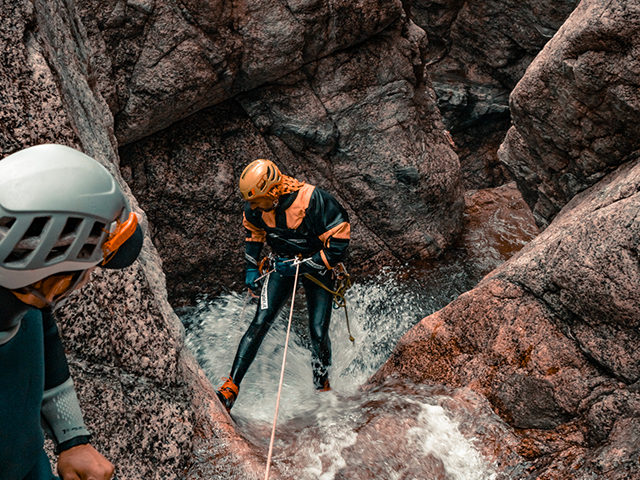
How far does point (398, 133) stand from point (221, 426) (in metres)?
6.35

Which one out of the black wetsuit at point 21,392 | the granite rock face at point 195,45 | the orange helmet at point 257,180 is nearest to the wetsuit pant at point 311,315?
the orange helmet at point 257,180

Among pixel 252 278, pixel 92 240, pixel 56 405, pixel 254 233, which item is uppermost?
pixel 92 240

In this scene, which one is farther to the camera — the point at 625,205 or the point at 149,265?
the point at 149,265

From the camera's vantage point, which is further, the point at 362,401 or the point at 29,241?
the point at 362,401

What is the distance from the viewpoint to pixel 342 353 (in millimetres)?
7008

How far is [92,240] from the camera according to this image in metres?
1.58

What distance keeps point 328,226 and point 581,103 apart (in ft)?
9.71

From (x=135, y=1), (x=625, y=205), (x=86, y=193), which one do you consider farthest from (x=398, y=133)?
(x=86, y=193)

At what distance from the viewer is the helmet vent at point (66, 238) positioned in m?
1.47

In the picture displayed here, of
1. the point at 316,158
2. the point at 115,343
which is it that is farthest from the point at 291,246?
the point at 316,158

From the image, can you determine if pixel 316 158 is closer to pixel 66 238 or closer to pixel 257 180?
pixel 257 180

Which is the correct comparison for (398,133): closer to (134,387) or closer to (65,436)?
(134,387)

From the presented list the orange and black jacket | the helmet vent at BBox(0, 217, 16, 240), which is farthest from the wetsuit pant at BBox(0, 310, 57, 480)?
the orange and black jacket

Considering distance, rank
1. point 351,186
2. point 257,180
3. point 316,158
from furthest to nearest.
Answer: point 351,186, point 316,158, point 257,180
